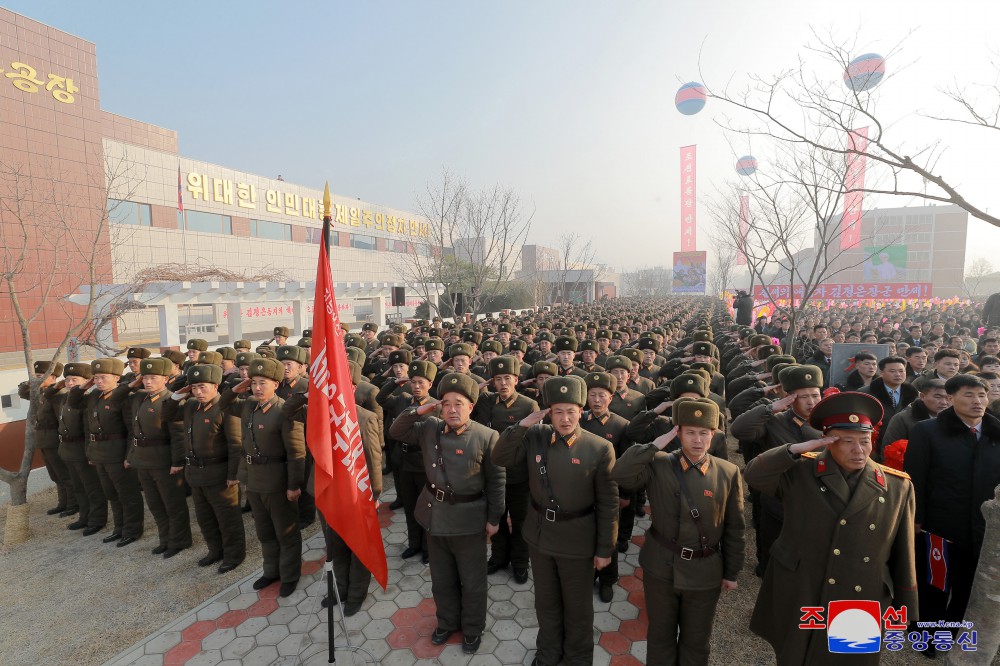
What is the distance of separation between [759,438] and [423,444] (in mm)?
2885

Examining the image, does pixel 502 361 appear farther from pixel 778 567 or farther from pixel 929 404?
pixel 929 404

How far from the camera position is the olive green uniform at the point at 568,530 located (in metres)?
3.34

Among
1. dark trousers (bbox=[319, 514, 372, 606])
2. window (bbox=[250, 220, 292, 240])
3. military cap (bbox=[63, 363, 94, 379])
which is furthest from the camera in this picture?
window (bbox=[250, 220, 292, 240])

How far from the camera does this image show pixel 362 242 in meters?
38.3

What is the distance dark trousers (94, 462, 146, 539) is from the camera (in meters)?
5.61

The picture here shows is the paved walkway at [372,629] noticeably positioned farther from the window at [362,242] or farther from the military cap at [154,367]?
the window at [362,242]

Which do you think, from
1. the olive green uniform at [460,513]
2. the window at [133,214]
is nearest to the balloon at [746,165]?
the olive green uniform at [460,513]

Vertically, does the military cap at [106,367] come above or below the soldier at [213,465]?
above

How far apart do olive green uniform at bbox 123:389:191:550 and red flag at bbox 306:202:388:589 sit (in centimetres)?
291

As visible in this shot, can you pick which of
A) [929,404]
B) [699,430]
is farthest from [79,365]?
[929,404]

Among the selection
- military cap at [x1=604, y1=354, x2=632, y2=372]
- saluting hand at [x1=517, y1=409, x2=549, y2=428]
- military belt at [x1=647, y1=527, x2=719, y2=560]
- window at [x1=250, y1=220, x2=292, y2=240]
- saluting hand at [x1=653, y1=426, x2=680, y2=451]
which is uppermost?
window at [x1=250, y1=220, x2=292, y2=240]

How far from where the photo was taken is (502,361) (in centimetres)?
493

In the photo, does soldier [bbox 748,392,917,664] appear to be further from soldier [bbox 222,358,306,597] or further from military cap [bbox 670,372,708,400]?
soldier [bbox 222,358,306,597]

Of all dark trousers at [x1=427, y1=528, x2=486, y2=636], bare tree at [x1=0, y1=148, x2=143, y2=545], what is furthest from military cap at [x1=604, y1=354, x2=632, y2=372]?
bare tree at [x1=0, y1=148, x2=143, y2=545]
